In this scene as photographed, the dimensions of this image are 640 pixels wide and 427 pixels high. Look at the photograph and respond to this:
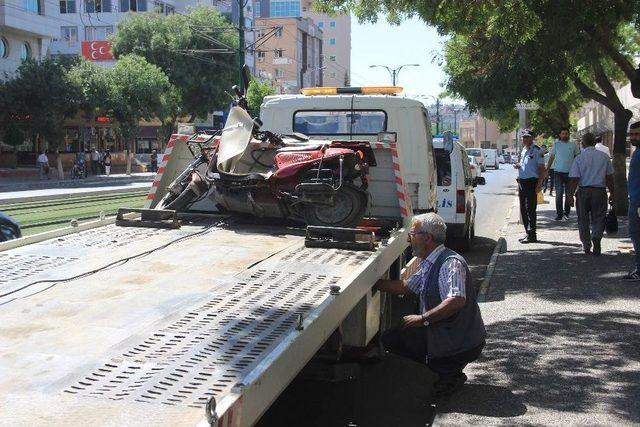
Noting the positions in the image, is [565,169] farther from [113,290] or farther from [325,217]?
[113,290]

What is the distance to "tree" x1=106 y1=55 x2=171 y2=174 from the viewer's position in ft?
140

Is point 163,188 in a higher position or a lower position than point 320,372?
higher

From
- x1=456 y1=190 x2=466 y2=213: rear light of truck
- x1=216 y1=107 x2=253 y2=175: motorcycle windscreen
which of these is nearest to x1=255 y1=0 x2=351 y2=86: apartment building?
x1=456 y1=190 x2=466 y2=213: rear light of truck

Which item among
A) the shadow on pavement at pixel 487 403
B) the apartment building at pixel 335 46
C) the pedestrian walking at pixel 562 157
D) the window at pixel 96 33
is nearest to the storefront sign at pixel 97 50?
the window at pixel 96 33

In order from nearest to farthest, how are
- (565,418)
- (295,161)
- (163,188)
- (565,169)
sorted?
(565,418) → (295,161) → (163,188) → (565,169)

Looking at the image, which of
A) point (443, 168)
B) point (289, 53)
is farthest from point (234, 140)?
point (289, 53)

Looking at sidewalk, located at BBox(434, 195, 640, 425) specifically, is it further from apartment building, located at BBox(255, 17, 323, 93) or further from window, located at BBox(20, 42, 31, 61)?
apartment building, located at BBox(255, 17, 323, 93)

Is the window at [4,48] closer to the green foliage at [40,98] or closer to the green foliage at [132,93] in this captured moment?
the green foliage at [40,98]

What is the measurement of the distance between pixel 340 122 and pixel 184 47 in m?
45.1

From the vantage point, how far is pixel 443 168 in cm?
1244

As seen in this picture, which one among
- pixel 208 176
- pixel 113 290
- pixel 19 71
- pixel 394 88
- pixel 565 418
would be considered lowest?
pixel 565 418

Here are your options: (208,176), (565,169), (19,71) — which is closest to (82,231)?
(208,176)

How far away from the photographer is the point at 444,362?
514cm

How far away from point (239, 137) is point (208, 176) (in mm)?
469
